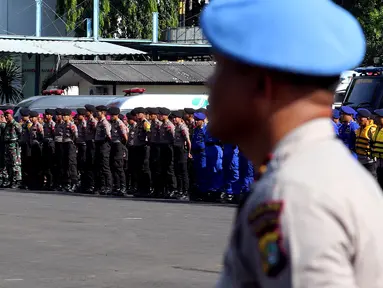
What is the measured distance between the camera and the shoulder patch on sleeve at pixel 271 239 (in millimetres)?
1880

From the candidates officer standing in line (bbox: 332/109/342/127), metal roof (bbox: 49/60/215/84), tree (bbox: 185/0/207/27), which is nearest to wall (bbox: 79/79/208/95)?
metal roof (bbox: 49/60/215/84)

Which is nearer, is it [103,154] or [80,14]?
[103,154]

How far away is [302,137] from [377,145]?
16.2 metres

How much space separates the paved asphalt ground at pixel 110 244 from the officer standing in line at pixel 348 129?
2215 millimetres

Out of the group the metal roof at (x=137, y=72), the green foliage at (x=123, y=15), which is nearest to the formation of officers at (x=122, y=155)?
the metal roof at (x=137, y=72)

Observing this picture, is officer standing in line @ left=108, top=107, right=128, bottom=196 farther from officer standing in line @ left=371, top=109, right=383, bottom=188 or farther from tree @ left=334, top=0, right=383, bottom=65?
tree @ left=334, top=0, right=383, bottom=65

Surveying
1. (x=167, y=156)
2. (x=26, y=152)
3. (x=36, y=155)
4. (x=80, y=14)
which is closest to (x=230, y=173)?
(x=167, y=156)

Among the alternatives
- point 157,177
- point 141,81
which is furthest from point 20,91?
point 157,177

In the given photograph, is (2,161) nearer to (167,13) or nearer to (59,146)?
(59,146)

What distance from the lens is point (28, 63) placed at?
184 feet

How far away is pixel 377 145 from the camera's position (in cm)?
1803

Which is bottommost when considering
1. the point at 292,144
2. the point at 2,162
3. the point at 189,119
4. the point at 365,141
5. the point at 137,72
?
the point at 2,162

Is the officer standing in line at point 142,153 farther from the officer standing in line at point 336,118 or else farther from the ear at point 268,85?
the ear at point 268,85

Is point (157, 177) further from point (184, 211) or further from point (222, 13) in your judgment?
point (222, 13)
